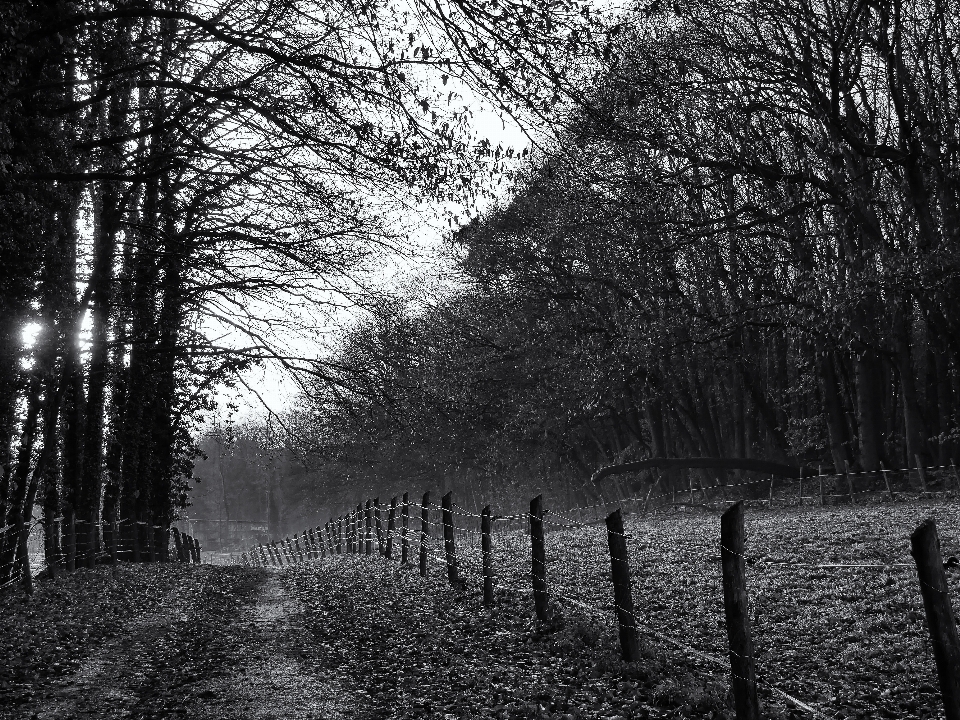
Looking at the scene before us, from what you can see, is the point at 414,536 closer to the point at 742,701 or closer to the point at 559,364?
the point at 559,364

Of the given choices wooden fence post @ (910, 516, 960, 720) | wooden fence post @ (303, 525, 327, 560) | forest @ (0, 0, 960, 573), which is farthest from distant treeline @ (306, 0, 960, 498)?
wooden fence post @ (303, 525, 327, 560)

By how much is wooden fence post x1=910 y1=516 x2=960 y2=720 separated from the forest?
447 cm

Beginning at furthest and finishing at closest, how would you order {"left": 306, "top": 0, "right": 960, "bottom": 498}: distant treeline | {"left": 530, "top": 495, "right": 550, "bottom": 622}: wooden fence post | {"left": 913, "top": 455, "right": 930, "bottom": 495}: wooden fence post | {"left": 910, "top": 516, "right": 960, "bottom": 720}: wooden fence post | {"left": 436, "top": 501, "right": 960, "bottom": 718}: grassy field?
{"left": 913, "top": 455, "right": 930, "bottom": 495}: wooden fence post → {"left": 306, "top": 0, "right": 960, "bottom": 498}: distant treeline → {"left": 530, "top": 495, "right": 550, "bottom": 622}: wooden fence post → {"left": 436, "top": 501, "right": 960, "bottom": 718}: grassy field → {"left": 910, "top": 516, "right": 960, "bottom": 720}: wooden fence post

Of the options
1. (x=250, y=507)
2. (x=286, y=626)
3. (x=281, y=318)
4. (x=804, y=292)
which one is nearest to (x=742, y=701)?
(x=286, y=626)

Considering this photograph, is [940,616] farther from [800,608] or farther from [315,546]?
[315,546]

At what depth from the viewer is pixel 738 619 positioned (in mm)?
6348

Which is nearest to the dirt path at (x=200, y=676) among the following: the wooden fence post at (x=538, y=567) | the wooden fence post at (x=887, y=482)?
the wooden fence post at (x=538, y=567)

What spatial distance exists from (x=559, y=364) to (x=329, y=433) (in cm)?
1351

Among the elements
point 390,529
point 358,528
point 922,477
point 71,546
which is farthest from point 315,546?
point 922,477

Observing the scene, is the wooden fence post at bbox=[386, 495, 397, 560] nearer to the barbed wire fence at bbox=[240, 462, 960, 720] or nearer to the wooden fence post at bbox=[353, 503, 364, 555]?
the barbed wire fence at bbox=[240, 462, 960, 720]

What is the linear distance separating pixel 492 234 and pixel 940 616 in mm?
27834

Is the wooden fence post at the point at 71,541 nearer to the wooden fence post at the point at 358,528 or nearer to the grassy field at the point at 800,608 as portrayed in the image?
the wooden fence post at the point at 358,528

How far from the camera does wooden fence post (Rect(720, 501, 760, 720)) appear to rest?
244 inches

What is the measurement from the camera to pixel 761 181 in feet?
77.6
